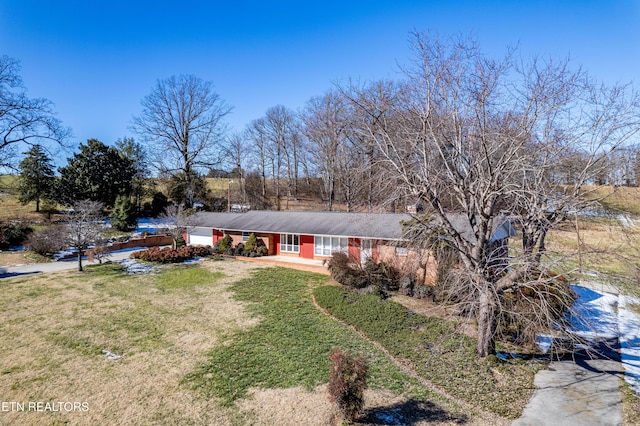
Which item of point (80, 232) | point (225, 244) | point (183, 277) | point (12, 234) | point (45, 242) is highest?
point (80, 232)

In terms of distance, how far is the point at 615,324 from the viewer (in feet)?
36.7

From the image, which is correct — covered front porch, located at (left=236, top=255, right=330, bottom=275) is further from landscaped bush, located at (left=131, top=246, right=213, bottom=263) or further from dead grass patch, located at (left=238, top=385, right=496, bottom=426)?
dead grass patch, located at (left=238, top=385, right=496, bottom=426)

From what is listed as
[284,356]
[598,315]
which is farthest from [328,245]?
[598,315]

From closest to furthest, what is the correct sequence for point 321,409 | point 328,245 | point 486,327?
point 321,409 < point 486,327 < point 328,245

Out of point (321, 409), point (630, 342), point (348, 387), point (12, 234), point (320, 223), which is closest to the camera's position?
point (348, 387)

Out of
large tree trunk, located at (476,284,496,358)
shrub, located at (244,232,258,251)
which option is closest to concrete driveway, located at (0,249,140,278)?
shrub, located at (244,232,258,251)

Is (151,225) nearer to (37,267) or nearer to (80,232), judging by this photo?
(37,267)

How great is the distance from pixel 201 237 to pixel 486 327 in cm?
2092

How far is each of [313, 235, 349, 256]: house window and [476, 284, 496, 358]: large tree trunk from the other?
35.2ft

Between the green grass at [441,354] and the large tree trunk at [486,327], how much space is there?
0.88 feet

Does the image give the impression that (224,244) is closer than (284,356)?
No

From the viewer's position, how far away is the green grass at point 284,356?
7.43 m

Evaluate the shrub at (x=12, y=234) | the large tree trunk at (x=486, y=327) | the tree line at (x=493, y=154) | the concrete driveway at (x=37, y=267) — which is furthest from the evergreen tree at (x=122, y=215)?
the large tree trunk at (x=486, y=327)

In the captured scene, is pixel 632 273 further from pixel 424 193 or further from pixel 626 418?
pixel 424 193
